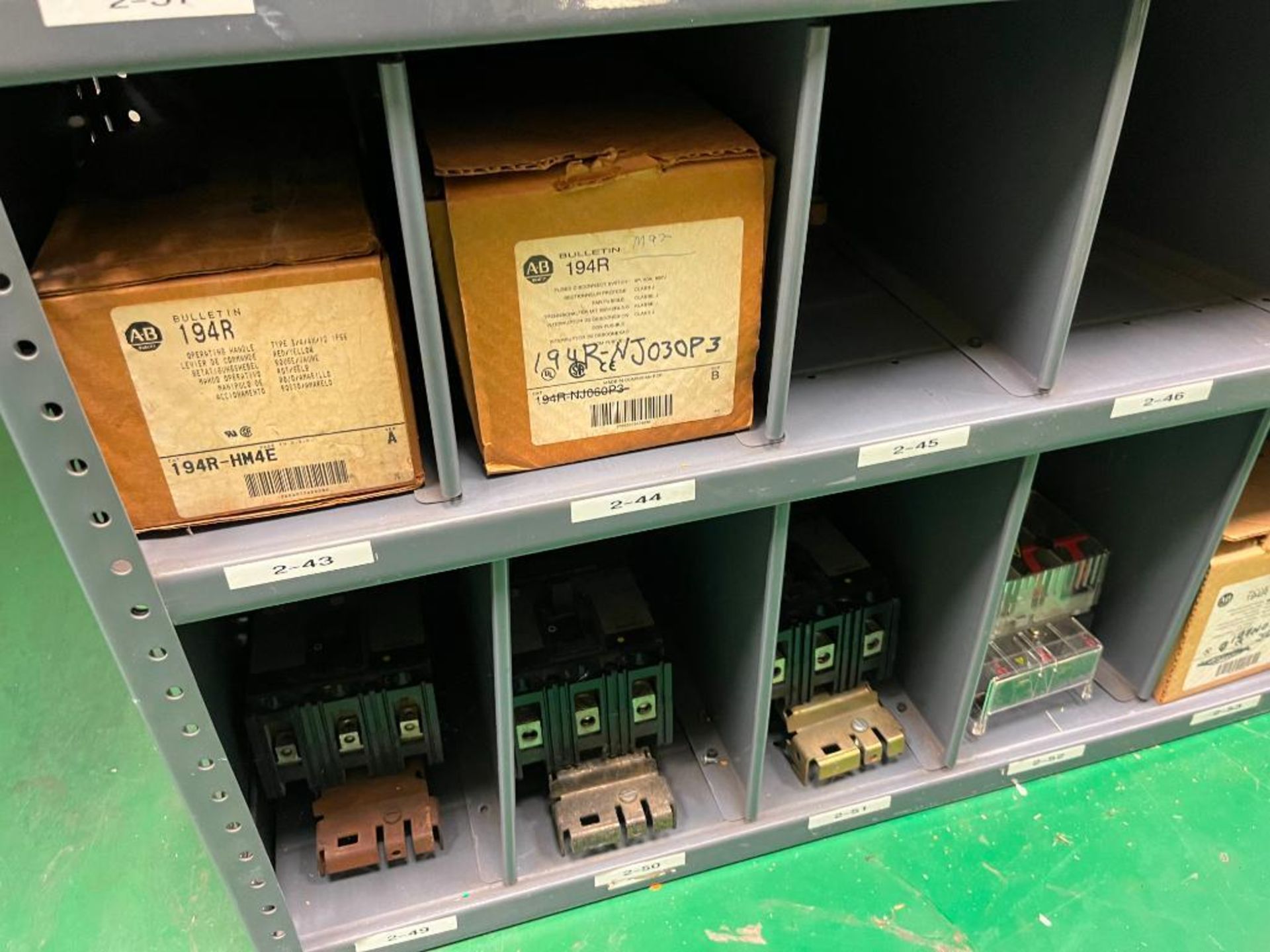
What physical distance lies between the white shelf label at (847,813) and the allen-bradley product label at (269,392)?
2.32 ft

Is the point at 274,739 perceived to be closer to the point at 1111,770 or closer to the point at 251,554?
the point at 251,554

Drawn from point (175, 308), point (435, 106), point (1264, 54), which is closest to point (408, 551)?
point (175, 308)

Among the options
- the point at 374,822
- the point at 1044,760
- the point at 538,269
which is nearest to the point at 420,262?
the point at 538,269

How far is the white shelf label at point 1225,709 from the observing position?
130cm

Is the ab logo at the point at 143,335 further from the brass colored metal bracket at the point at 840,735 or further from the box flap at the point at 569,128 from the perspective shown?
the brass colored metal bracket at the point at 840,735

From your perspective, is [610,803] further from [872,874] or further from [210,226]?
[210,226]

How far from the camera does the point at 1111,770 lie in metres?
1.27

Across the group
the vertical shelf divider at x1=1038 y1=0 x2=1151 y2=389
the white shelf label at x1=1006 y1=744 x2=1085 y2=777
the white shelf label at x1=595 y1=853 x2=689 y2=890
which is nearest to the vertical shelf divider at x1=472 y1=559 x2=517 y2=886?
the white shelf label at x1=595 y1=853 x2=689 y2=890

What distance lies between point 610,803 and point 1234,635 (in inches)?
34.0

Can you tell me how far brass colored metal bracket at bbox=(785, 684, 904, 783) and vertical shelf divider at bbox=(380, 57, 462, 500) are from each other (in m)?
0.63

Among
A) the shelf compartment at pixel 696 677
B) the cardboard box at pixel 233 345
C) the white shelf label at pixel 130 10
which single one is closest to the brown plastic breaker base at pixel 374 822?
the shelf compartment at pixel 696 677

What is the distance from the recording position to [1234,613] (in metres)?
1.24

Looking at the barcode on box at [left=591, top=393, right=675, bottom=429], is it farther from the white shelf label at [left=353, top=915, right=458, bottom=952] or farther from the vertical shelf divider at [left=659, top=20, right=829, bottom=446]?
the white shelf label at [left=353, top=915, right=458, bottom=952]

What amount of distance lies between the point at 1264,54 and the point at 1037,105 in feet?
1.06
